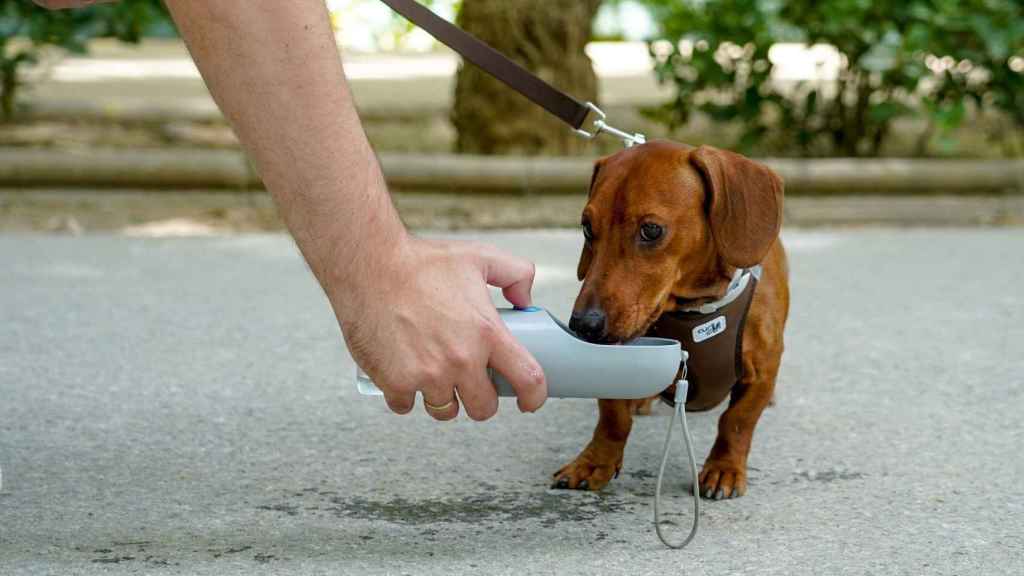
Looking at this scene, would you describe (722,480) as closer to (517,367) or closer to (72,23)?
(517,367)

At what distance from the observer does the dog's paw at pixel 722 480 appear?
2947 mm

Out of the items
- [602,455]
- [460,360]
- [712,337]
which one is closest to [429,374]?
[460,360]

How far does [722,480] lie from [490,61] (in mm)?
994

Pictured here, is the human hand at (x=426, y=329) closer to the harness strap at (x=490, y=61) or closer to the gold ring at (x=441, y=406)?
the gold ring at (x=441, y=406)

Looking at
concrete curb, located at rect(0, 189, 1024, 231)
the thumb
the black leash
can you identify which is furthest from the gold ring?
concrete curb, located at rect(0, 189, 1024, 231)

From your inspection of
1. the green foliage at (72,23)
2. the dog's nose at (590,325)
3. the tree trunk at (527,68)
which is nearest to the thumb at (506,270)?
the dog's nose at (590,325)

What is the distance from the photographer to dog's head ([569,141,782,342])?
269 centimetres

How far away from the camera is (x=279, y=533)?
8.92 ft

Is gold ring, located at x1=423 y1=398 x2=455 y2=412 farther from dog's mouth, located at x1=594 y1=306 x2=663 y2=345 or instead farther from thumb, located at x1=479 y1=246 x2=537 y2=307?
dog's mouth, located at x1=594 y1=306 x2=663 y2=345

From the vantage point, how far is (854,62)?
22.3 ft

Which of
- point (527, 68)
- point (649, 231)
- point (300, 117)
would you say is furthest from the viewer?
Result: point (527, 68)

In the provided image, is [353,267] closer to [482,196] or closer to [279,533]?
[279,533]

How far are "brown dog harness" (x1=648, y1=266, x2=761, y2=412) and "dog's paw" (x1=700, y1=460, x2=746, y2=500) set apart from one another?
0.17 metres

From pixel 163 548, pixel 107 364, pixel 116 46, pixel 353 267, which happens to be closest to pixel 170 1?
pixel 353 267
